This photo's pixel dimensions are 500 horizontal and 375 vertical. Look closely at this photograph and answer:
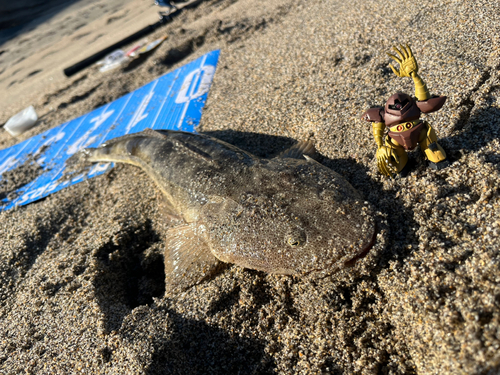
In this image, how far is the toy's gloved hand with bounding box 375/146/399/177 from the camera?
2.09 m

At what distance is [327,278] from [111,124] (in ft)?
14.8

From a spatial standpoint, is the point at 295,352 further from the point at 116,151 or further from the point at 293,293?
the point at 116,151

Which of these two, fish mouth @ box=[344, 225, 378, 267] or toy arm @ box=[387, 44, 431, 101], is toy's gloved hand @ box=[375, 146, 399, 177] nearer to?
toy arm @ box=[387, 44, 431, 101]

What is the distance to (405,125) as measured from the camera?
192cm

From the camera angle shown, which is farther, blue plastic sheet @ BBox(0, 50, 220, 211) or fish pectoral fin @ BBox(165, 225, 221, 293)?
blue plastic sheet @ BBox(0, 50, 220, 211)

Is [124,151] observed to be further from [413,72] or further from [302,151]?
[413,72]

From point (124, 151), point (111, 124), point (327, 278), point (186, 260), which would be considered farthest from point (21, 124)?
point (327, 278)

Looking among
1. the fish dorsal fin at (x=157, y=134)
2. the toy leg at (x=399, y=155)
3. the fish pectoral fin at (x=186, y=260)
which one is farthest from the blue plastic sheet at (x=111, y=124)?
the toy leg at (x=399, y=155)

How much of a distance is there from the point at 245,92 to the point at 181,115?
102 cm

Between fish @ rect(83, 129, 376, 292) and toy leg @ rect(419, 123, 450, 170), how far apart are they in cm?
51

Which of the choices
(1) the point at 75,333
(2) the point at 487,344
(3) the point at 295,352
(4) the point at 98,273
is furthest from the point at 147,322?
(2) the point at 487,344

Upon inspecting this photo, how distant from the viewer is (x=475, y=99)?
2.32m

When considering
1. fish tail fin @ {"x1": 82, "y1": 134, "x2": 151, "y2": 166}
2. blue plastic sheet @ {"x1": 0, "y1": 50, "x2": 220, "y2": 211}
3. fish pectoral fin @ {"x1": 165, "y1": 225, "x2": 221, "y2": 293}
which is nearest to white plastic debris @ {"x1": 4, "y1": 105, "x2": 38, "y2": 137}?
blue plastic sheet @ {"x1": 0, "y1": 50, "x2": 220, "y2": 211}

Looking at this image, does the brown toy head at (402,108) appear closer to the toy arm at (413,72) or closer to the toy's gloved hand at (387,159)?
the toy arm at (413,72)
